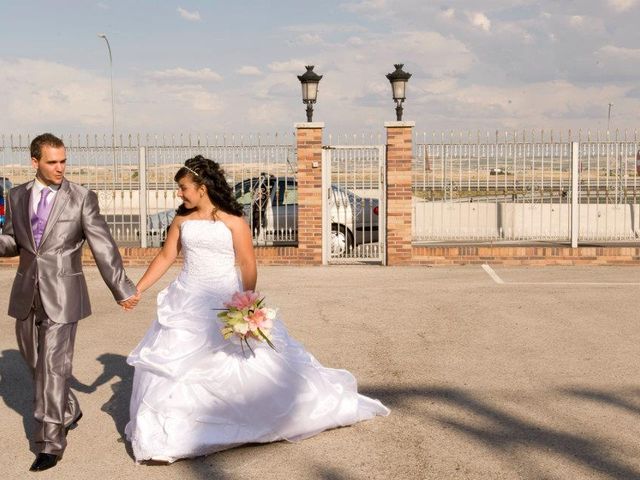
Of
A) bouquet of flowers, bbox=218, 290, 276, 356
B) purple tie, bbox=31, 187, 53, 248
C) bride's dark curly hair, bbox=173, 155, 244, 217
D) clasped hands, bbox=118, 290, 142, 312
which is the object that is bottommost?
bouquet of flowers, bbox=218, 290, 276, 356

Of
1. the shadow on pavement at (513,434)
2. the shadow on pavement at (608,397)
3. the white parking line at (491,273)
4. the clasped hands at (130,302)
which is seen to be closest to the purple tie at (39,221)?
the clasped hands at (130,302)

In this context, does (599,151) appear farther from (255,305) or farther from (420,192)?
(255,305)

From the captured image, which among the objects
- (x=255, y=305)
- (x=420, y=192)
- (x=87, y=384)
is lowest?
(x=87, y=384)

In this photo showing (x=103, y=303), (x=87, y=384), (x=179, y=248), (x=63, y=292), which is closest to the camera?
(x=63, y=292)

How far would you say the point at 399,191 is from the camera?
15891mm

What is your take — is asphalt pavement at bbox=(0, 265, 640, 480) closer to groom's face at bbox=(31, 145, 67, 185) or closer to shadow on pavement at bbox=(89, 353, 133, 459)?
Result: shadow on pavement at bbox=(89, 353, 133, 459)

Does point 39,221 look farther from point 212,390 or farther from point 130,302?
point 212,390

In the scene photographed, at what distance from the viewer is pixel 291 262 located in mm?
16156

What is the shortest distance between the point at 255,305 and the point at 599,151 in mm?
12335

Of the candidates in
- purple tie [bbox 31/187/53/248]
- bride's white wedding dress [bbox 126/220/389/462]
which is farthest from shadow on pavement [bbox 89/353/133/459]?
purple tie [bbox 31/187/53/248]

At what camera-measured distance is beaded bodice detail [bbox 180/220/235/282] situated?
5.97 metres

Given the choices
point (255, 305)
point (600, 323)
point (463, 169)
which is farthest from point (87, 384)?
point (463, 169)

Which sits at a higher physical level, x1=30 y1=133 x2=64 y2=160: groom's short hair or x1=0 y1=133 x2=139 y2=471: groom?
x1=30 y1=133 x2=64 y2=160: groom's short hair

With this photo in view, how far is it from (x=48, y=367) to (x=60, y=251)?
0.69 meters
